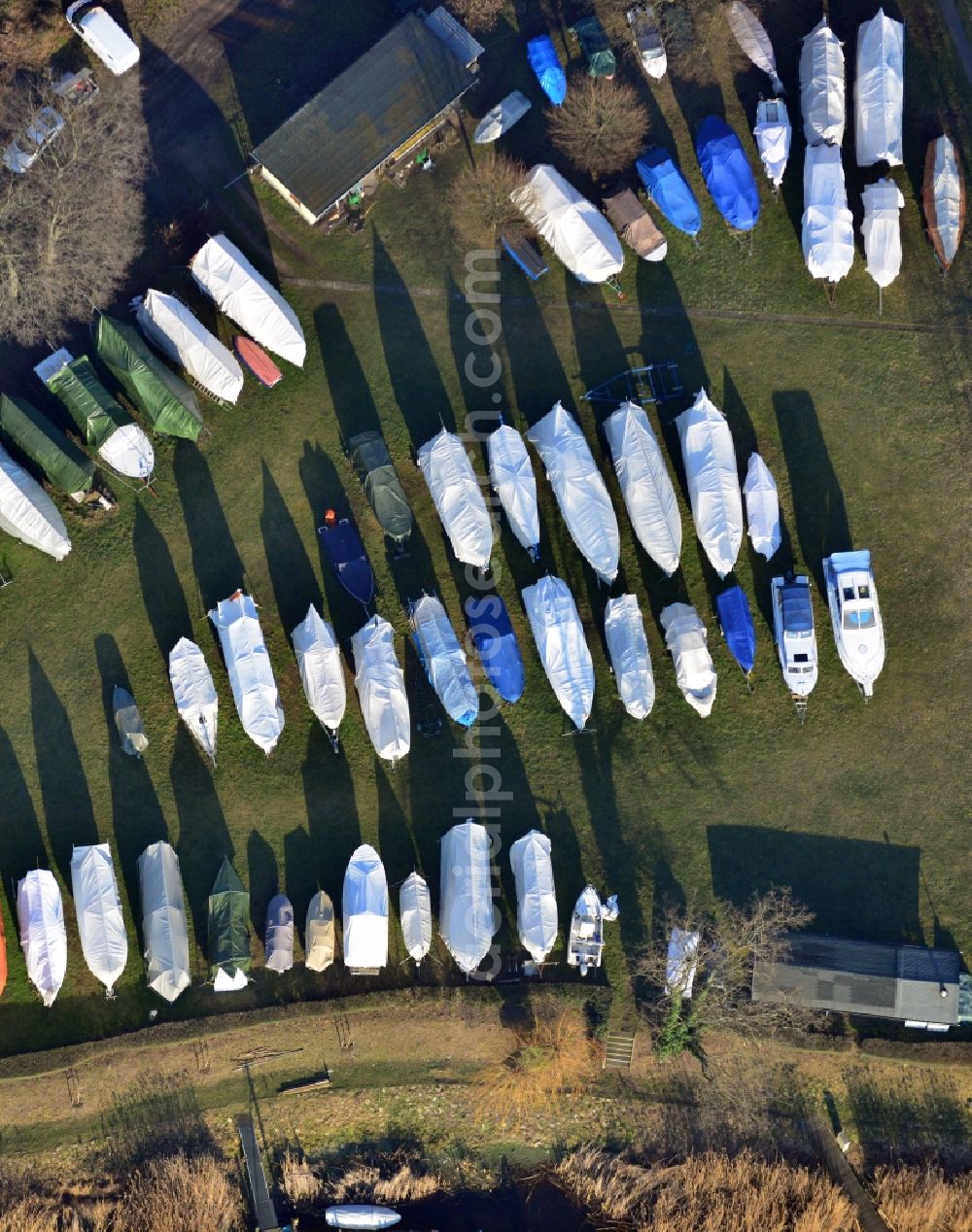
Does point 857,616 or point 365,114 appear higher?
point 365,114

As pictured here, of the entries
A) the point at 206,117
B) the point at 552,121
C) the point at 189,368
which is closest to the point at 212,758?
the point at 189,368

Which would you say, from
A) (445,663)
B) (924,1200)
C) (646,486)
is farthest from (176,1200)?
(646,486)

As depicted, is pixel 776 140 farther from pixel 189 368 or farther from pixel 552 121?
pixel 189 368

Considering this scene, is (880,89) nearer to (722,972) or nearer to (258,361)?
(258,361)

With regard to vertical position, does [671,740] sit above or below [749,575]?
below

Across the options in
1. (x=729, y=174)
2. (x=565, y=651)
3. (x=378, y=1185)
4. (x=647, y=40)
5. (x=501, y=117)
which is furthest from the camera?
(x=647, y=40)

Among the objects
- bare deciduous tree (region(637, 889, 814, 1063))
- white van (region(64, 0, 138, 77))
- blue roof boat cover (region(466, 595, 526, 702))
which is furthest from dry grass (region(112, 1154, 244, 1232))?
white van (region(64, 0, 138, 77))
